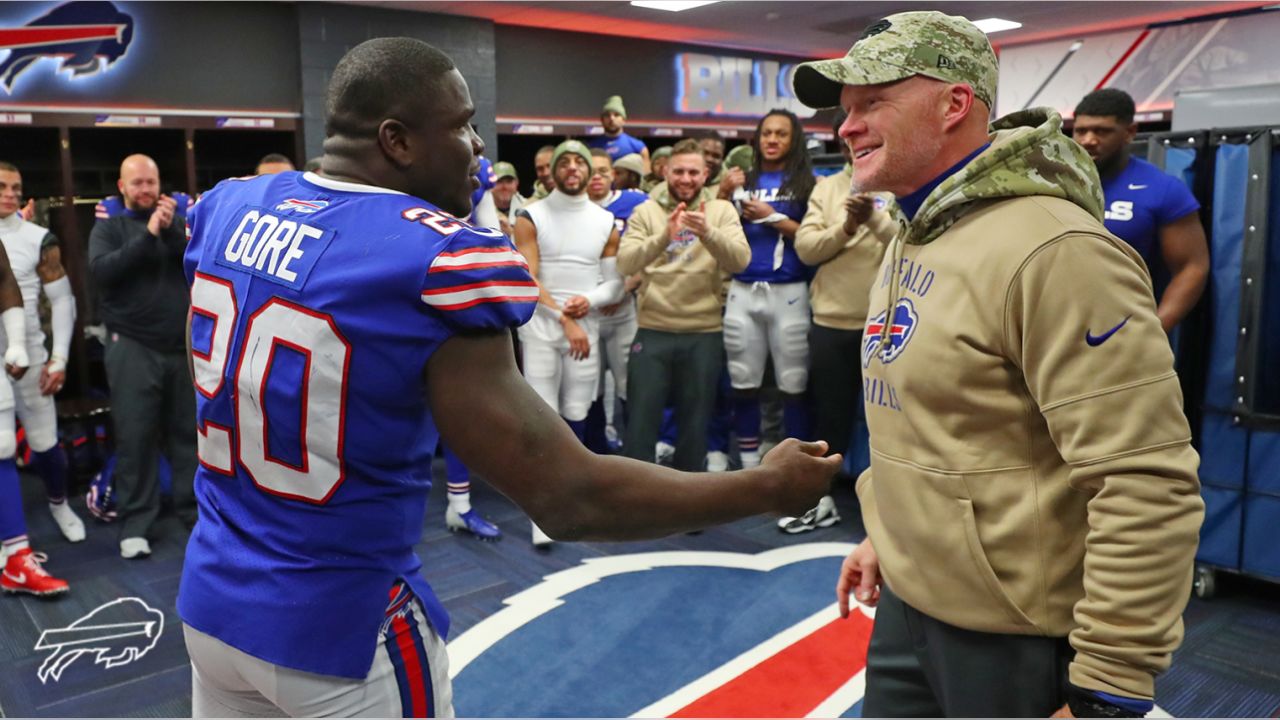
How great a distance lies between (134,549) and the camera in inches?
152

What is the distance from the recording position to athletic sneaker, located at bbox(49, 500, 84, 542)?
4.09 m

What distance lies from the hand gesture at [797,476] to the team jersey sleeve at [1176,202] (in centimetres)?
246

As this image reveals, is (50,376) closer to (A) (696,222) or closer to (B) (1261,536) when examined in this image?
(A) (696,222)

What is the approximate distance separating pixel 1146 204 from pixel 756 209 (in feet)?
5.05

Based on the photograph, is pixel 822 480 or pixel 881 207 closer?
pixel 822 480

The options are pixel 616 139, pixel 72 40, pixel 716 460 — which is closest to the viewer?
pixel 716 460

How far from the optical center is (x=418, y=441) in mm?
1171

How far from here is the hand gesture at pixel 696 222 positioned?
3.78 metres

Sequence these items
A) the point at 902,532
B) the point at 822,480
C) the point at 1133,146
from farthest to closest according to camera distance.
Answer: the point at 1133,146, the point at 902,532, the point at 822,480

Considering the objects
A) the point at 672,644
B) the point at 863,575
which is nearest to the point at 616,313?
the point at 672,644

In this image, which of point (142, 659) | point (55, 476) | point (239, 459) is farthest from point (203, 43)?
point (239, 459)

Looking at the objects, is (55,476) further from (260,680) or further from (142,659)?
(260,680)

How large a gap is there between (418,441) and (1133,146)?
130 inches

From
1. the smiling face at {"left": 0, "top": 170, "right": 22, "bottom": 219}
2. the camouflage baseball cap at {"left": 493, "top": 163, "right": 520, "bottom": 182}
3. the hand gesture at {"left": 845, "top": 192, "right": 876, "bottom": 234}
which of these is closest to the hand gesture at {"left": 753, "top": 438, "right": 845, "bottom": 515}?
the hand gesture at {"left": 845, "top": 192, "right": 876, "bottom": 234}
